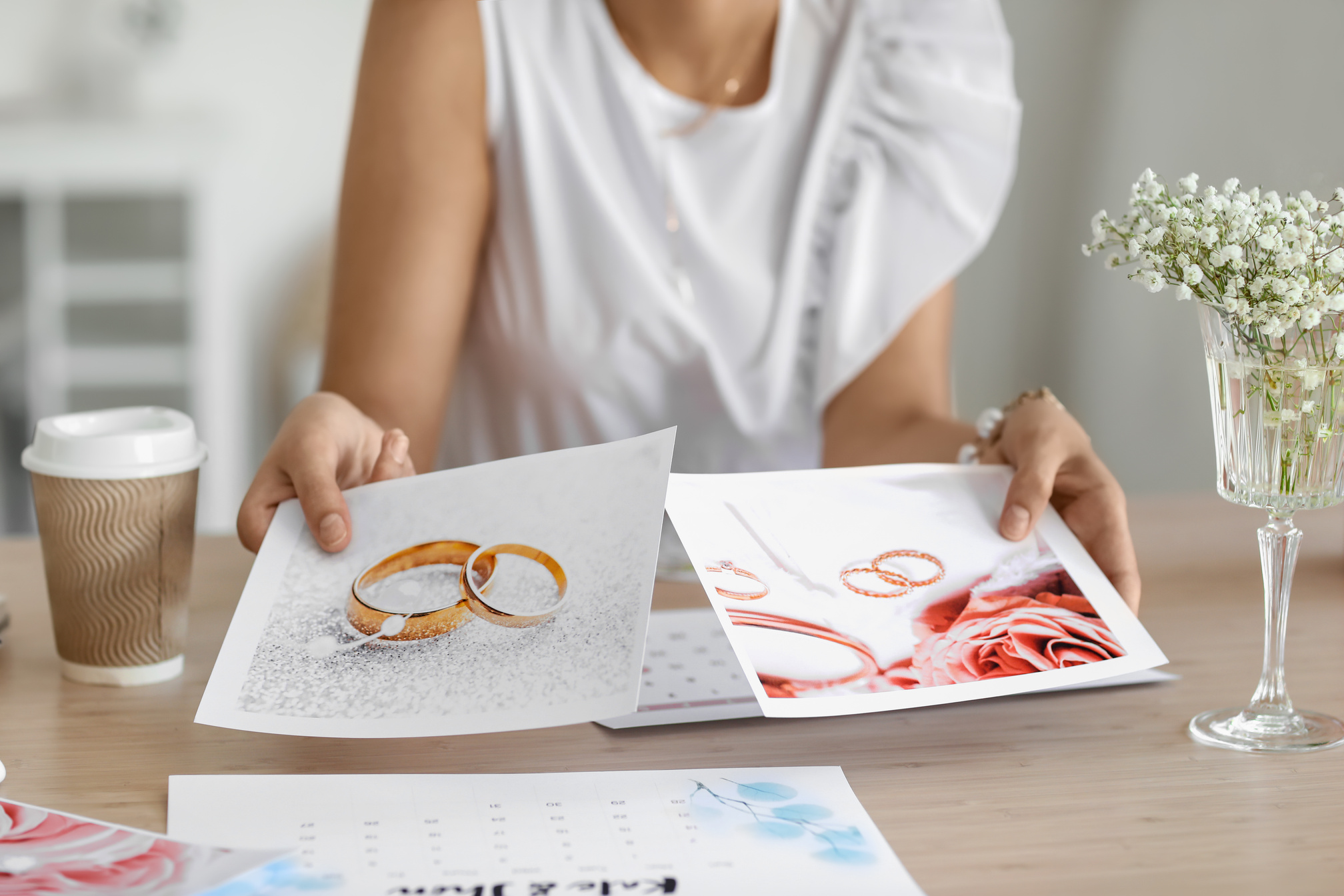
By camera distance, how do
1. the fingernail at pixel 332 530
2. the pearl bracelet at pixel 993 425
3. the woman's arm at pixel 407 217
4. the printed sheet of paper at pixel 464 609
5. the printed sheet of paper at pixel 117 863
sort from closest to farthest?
the printed sheet of paper at pixel 117 863
the printed sheet of paper at pixel 464 609
the fingernail at pixel 332 530
the pearl bracelet at pixel 993 425
the woman's arm at pixel 407 217

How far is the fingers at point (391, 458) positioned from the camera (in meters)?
0.71

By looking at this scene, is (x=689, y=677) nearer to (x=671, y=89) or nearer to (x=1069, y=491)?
(x=1069, y=491)

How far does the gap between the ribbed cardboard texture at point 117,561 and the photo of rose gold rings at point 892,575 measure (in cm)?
36

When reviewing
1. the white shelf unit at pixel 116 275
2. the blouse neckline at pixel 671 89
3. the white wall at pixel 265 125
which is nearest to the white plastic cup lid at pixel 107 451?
the blouse neckline at pixel 671 89

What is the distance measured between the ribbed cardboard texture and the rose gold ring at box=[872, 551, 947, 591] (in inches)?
14.8

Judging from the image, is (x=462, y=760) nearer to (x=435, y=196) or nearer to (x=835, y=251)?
(x=435, y=196)

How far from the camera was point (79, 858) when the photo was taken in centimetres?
44

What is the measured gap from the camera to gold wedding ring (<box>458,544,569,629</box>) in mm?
562

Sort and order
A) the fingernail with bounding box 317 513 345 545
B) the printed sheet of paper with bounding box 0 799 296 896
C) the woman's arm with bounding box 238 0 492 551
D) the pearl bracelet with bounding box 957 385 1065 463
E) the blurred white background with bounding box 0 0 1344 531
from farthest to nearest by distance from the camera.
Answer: the blurred white background with bounding box 0 0 1344 531 → the woman's arm with bounding box 238 0 492 551 → the pearl bracelet with bounding box 957 385 1065 463 → the fingernail with bounding box 317 513 345 545 → the printed sheet of paper with bounding box 0 799 296 896

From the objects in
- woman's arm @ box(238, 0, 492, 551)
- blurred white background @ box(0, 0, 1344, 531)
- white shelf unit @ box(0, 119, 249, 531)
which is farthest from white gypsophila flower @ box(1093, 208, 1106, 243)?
white shelf unit @ box(0, 119, 249, 531)

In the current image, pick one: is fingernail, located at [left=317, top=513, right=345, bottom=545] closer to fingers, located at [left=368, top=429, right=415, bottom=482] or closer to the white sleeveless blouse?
fingers, located at [left=368, top=429, right=415, bottom=482]

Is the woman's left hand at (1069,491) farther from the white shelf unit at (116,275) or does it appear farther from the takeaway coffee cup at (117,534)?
the white shelf unit at (116,275)

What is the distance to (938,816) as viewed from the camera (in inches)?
20.0

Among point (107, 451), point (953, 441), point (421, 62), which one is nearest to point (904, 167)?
point (953, 441)
